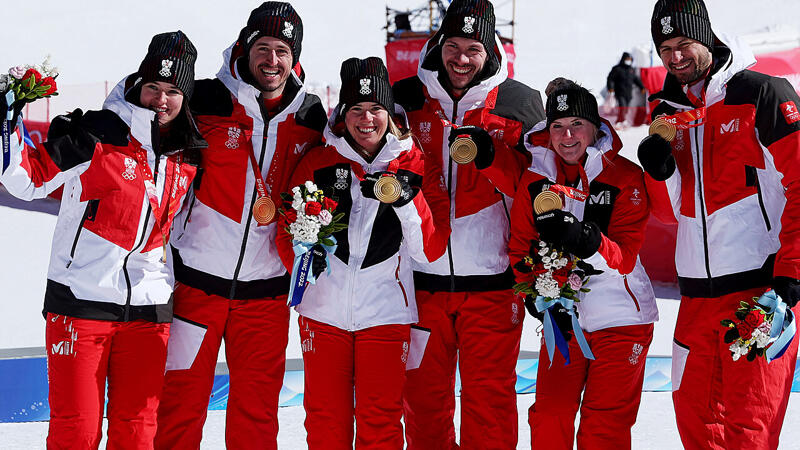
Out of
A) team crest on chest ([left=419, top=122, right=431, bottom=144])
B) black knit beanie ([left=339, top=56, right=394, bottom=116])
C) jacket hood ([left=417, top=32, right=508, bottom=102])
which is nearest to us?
black knit beanie ([left=339, top=56, right=394, bottom=116])

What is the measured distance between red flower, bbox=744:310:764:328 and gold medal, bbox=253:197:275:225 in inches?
85.0

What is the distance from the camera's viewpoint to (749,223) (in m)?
4.00

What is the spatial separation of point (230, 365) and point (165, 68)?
1.50 meters

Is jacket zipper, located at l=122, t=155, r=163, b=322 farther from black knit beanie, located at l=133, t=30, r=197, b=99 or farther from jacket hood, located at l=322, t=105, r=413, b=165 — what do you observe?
jacket hood, located at l=322, t=105, r=413, b=165

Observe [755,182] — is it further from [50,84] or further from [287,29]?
[50,84]

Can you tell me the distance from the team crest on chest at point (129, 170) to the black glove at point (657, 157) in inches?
90.3

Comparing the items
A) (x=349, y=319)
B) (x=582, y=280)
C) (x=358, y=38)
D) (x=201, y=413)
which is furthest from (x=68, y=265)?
(x=358, y=38)

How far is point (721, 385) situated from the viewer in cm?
403

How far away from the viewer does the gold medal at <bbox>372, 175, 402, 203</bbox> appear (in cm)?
391

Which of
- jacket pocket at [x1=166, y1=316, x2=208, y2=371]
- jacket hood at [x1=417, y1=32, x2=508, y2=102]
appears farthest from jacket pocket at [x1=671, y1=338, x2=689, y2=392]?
jacket pocket at [x1=166, y1=316, x2=208, y2=371]

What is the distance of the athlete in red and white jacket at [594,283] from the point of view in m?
4.17

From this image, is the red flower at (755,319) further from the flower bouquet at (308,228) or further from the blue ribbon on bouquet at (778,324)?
the flower bouquet at (308,228)

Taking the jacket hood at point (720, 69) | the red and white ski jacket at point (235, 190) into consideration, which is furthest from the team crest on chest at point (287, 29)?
the jacket hood at point (720, 69)

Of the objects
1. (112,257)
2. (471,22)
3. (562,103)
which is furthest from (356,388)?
(471,22)
